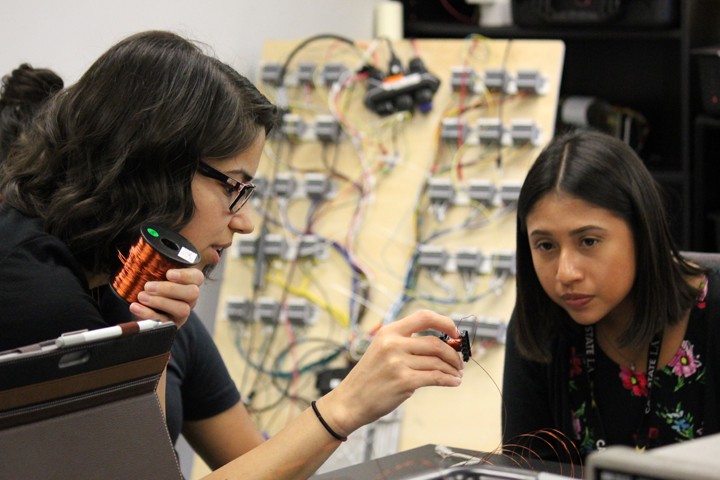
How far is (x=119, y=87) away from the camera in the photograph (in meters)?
1.43

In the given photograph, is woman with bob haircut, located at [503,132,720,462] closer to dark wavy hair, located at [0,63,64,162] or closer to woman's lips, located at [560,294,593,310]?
woman's lips, located at [560,294,593,310]

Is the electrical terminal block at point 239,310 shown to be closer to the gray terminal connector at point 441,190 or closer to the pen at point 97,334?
the gray terminal connector at point 441,190

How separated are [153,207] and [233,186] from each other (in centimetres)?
13

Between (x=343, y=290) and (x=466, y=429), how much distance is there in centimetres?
55

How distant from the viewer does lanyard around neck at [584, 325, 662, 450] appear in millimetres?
1697

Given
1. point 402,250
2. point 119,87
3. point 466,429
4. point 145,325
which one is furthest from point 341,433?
point 402,250

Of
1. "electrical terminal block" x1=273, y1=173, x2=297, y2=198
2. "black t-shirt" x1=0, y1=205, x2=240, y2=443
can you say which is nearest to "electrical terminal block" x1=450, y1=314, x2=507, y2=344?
"electrical terminal block" x1=273, y1=173, x2=297, y2=198

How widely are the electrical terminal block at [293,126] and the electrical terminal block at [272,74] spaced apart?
0.47 ft

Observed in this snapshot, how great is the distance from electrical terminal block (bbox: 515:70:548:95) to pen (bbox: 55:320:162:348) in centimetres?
196

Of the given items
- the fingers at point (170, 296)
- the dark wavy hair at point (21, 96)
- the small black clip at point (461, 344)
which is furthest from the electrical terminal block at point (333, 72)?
the small black clip at point (461, 344)

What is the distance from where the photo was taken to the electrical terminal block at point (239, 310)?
2891 mm

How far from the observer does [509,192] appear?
2719 mm

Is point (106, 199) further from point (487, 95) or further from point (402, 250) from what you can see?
point (487, 95)

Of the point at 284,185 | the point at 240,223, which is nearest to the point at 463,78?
the point at 284,185
